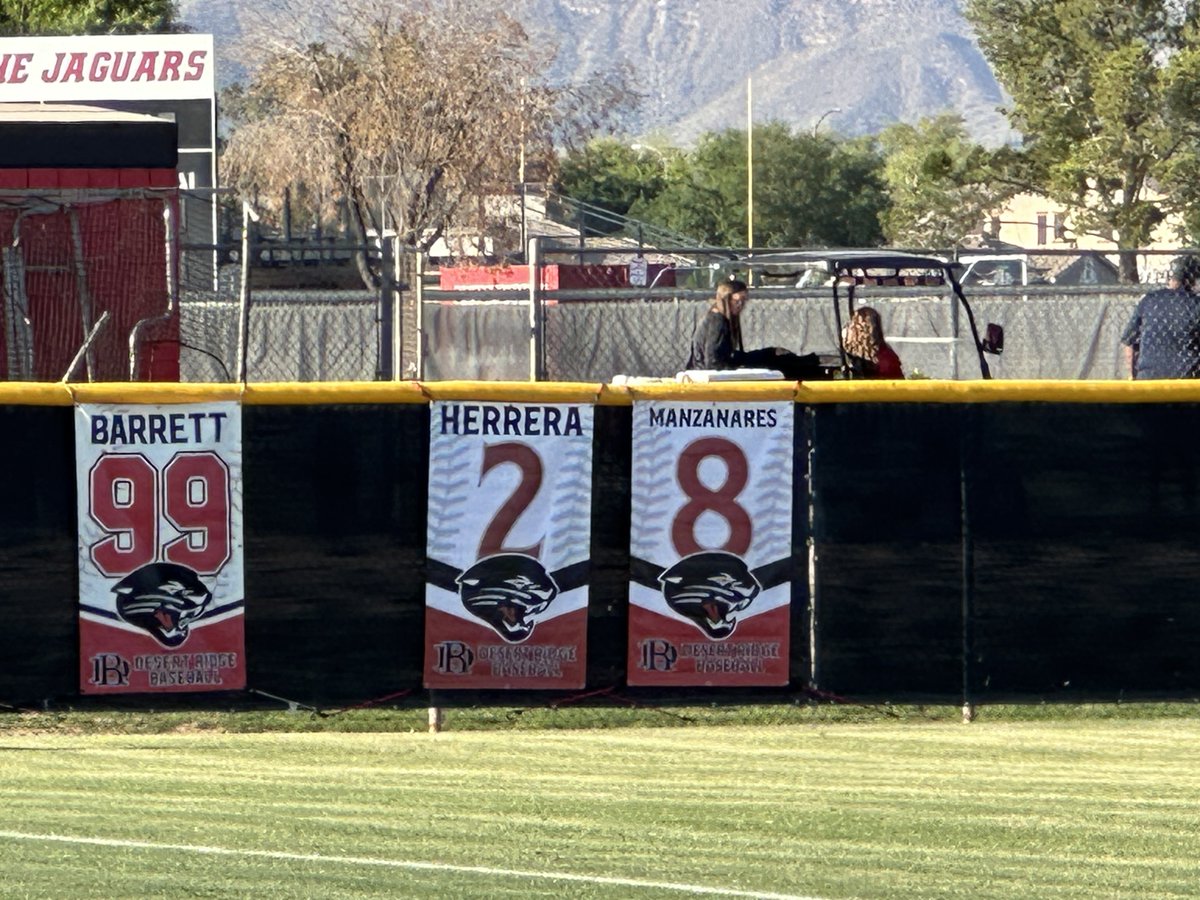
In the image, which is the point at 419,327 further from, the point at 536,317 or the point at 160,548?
the point at 160,548

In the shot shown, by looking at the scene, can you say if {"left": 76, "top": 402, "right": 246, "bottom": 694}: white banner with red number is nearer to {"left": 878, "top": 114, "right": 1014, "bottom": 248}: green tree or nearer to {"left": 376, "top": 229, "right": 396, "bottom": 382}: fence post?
{"left": 376, "top": 229, "right": 396, "bottom": 382}: fence post

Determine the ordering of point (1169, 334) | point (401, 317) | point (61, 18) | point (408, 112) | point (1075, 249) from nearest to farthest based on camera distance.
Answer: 1. point (1169, 334)
2. point (401, 317)
3. point (1075, 249)
4. point (408, 112)
5. point (61, 18)

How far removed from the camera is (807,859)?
251 inches

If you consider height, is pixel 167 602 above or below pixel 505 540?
below

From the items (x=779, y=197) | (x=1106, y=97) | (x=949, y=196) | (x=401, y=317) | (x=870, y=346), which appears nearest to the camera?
(x=870, y=346)

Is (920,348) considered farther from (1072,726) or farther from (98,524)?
(98,524)

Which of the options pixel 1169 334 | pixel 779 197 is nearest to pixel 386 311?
pixel 1169 334

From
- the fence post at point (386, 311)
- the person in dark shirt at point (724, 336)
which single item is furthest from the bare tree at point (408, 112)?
the person in dark shirt at point (724, 336)

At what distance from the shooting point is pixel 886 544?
30.7ft

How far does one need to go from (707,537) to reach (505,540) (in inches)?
37.3

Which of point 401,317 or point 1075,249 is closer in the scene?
point 401,317

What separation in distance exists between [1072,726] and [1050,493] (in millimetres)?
1100

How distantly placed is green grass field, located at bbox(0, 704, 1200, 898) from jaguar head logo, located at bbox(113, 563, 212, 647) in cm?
41

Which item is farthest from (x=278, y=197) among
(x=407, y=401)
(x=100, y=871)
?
(x=100, y=871)
